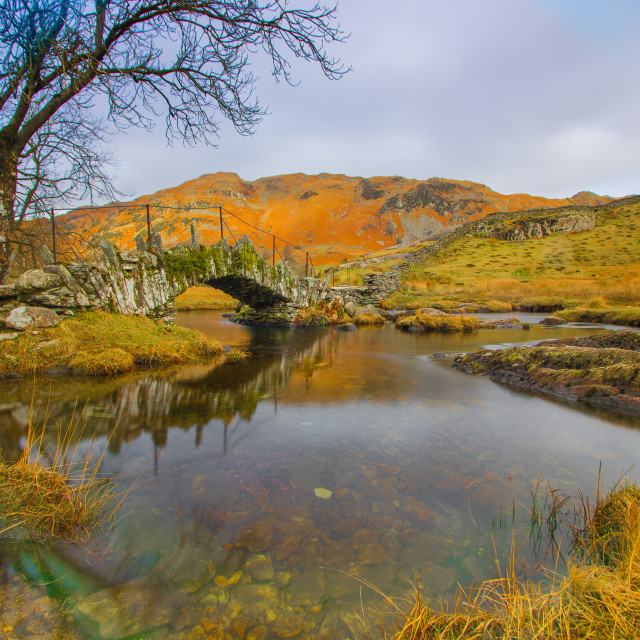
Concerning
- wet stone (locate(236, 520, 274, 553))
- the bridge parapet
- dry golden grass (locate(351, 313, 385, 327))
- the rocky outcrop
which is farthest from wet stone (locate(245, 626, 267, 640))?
the rocky outcrop

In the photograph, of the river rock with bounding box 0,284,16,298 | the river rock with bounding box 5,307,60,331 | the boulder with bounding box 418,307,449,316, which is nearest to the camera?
the river rock with bounding box 5,307,60,331

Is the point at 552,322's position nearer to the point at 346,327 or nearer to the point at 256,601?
the point at 346,327

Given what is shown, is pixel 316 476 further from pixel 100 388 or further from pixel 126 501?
pixel 100 388

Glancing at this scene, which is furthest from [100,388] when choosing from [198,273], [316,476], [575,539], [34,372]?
[575,539]

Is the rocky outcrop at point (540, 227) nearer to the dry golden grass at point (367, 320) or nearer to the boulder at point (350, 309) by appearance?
the boulder at point (350, 309)

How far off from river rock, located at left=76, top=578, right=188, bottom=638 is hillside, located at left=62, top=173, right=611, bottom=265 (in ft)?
244

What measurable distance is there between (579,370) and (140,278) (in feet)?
39.0

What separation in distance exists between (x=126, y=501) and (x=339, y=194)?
14807 cm

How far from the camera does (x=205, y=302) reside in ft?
113

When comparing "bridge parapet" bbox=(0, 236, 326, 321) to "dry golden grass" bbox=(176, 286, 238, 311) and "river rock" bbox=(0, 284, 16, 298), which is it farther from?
"dry golden grass" bbox=(176, 286, 238, 311)

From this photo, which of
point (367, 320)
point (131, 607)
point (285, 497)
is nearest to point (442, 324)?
point (367, 320)

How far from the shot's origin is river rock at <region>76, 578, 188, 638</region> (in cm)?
207

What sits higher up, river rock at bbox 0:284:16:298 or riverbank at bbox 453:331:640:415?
river rock at bbox 0:284:16:298

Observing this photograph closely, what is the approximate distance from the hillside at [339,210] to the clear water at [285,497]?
70307 mm
